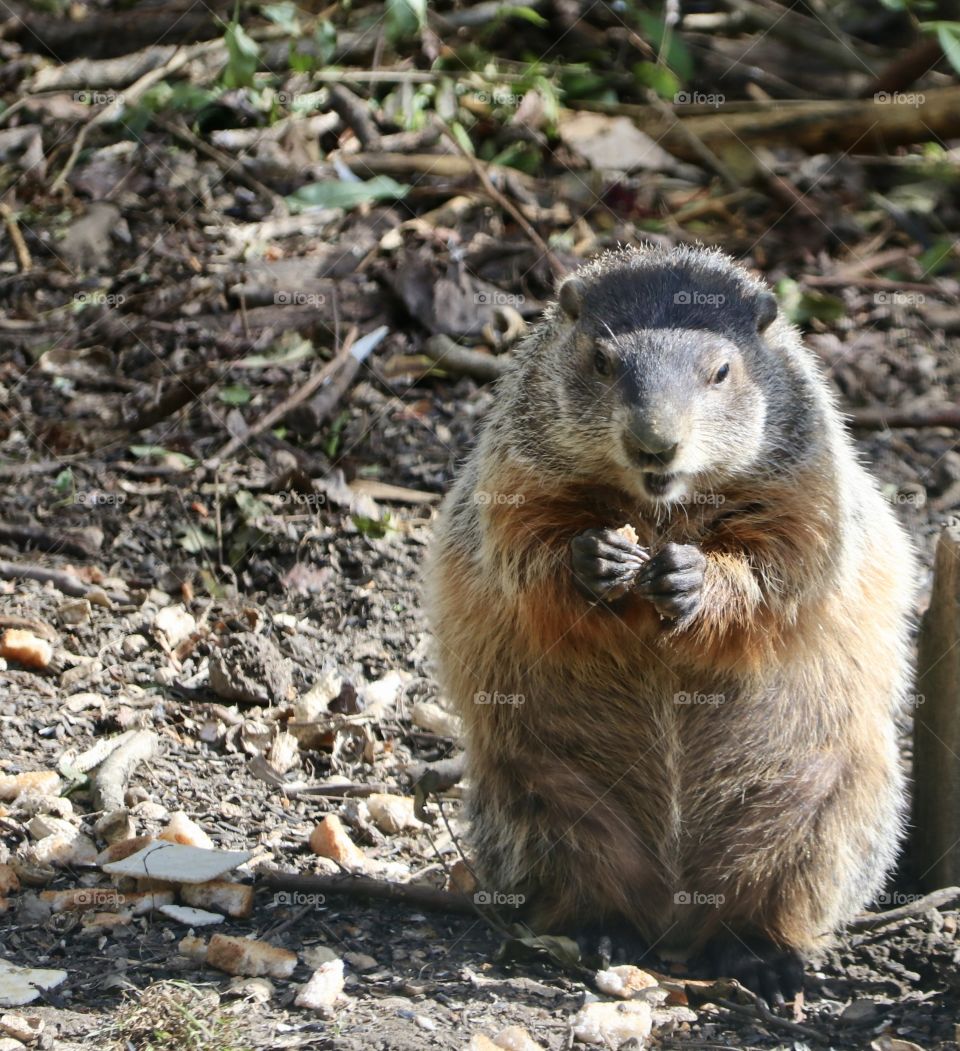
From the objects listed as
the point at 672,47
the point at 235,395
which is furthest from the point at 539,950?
the point at 672,47

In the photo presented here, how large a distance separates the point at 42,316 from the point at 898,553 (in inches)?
233

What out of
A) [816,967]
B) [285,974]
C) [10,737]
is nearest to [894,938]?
[816,967]

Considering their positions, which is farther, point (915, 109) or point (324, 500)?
point (915, 109)

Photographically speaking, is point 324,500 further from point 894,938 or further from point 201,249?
point 894,938

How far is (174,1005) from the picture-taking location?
435 cm

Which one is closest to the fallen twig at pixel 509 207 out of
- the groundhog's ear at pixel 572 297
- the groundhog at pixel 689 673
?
the groundhog's ear at pixel 572 297
